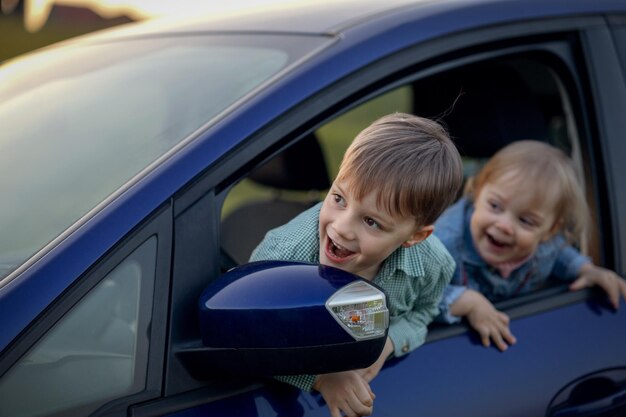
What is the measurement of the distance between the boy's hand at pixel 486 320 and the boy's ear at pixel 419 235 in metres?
0.20

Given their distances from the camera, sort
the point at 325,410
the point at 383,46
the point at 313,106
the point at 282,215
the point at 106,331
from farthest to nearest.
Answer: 1. the point at 282,215
2. the point at 383,46
3. the point at 313,106
4. the point at 325,410
5. the point at 106,331

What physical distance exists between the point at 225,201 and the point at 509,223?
0.92 meters

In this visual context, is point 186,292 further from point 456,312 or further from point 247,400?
point 456,312

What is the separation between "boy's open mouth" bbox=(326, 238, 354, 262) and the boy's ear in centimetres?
16

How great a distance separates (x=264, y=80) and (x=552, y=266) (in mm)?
1028

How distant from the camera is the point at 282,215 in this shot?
3002mm

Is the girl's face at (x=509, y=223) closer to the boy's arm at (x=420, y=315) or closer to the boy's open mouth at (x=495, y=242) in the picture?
the boy's open mouth at (x=495, y=242)

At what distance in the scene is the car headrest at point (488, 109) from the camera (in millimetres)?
2561

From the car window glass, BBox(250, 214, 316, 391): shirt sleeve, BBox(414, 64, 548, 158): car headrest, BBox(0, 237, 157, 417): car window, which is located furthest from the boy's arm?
the car window glass

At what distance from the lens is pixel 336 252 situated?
170cm

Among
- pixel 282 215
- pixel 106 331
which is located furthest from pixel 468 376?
pixel 282 215

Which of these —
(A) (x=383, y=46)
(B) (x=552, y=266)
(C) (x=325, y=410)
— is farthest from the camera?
(B) (x=552, y=266)

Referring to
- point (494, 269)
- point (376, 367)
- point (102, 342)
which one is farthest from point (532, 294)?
point (102, 342)

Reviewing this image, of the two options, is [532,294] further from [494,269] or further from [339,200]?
[339,200]
